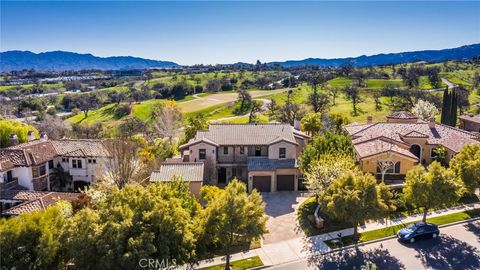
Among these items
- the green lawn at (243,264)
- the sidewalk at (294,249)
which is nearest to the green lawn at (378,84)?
the sidewalk at (294,249)

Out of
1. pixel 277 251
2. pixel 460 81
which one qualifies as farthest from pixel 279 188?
pixel 460 81

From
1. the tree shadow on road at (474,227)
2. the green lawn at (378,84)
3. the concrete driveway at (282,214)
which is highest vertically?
the green lawn at (378,84)

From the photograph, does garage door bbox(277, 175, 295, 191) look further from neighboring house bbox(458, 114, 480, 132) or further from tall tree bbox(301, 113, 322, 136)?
neighboring house bbox(458, 114, 480, 132)

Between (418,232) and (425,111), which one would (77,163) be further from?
(425,111)

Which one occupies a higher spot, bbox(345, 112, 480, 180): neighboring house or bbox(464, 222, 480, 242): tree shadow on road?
bbox(345, 112, 480, 180): neighboring house

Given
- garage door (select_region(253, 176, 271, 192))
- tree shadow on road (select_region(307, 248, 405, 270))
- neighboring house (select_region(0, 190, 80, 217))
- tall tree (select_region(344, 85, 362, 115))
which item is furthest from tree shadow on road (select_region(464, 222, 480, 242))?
tall tree (select_region(344, 85, 362, 115))

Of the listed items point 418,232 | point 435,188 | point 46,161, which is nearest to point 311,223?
point 418,232

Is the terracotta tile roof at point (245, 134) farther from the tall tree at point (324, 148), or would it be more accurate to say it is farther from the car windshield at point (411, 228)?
the car windshield at point (411, 228)
